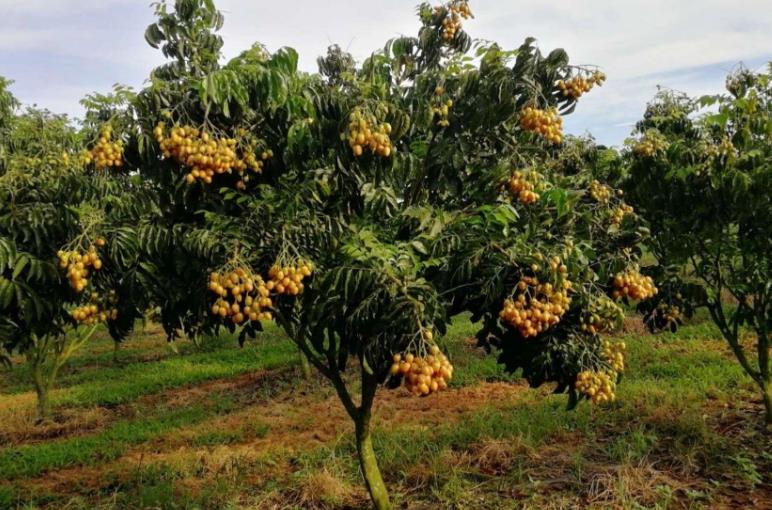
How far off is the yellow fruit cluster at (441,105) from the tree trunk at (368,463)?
6.42 feet

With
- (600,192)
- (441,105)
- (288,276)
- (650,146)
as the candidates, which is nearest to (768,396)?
(650,146)

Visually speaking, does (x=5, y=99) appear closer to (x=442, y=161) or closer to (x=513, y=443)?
(x=442, y=161)

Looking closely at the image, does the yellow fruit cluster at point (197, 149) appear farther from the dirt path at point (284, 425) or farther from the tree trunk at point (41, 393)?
the tree trunk at point (41, 393)

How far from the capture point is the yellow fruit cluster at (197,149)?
284 cm

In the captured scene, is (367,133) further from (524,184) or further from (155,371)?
(155,371)

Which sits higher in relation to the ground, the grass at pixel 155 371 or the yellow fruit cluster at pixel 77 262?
the yellow fruit cluster at pixel 77 262

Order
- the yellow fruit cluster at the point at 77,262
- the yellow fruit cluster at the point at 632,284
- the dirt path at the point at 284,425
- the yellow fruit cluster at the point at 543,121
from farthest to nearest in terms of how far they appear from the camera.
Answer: the dirt path at the point at 284,425
the yellow fruit cluster at the point at 632,284
the yellow fruit cluster at the point at 543,121
the yellow fruit cluster at the point at 77,262

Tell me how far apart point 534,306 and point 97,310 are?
7.64ft

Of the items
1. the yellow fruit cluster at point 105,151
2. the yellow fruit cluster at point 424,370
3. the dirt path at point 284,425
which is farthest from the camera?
the dirt path at point 284,425

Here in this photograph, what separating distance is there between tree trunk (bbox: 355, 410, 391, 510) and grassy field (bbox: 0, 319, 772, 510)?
0.55 m

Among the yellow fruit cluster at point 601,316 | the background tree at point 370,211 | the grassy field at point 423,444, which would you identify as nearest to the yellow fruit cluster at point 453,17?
the background tree at point 370,211

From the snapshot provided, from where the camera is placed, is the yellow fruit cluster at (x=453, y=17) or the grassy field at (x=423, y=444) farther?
the grassy field at (x=423, y=444)

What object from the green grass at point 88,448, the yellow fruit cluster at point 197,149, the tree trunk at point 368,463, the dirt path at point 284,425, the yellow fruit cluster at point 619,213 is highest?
the yellow fruit cluster at point 197,149

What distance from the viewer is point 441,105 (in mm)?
3406
